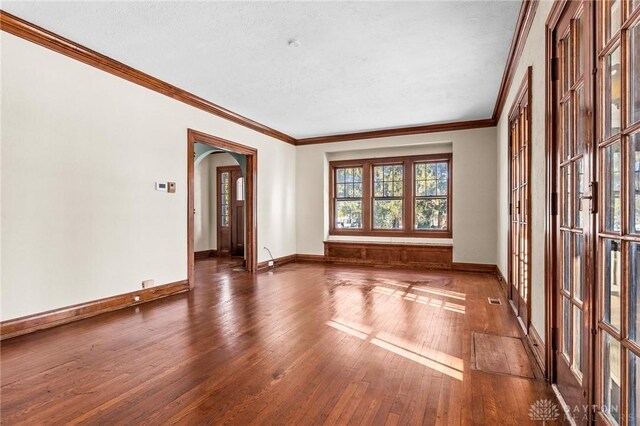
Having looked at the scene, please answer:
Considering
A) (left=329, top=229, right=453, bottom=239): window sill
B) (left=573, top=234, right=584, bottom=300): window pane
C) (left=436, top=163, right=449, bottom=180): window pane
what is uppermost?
(left=436, top=163, right=449, bottom=180): window pane

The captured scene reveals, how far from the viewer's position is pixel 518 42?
3.22 meters

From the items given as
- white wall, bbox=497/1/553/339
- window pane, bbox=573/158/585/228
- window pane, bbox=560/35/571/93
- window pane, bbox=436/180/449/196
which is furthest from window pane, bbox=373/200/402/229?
window pane, bbox=573/158/585/228

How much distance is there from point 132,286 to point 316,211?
14.4 ft

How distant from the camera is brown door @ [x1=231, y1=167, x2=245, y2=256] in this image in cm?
877

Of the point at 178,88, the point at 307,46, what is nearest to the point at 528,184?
the point at 307,46

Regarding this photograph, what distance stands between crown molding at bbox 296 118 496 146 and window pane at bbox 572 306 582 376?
16.9ft

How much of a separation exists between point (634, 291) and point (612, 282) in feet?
0.58

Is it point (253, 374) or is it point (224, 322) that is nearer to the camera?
point (253, 374)

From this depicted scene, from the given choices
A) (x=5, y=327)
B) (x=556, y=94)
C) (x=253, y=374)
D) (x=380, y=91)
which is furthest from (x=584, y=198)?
(x=5, y=327)

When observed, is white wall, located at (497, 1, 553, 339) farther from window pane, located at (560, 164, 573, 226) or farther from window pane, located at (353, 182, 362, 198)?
window pane, located at (353, 182, 362, 198)

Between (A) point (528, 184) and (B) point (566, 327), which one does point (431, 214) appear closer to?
(A) point (528, 184)

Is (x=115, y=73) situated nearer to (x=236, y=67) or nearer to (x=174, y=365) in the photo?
(x=236, y=67)

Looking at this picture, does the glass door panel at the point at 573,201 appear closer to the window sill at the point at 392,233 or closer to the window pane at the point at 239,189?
the window sill at the point at 392,233

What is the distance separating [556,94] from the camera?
7.13ft
